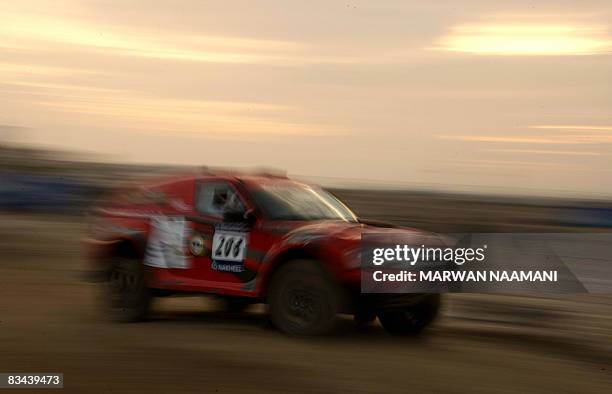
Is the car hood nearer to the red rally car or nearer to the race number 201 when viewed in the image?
the red rally car

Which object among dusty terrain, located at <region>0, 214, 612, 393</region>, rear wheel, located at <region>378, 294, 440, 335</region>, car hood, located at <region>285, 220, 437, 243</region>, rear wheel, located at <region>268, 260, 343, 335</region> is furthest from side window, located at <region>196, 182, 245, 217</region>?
rear wheel, located at <region>378, 294, 440, 335</region>

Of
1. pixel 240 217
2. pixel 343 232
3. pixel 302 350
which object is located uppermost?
pixel 240 217

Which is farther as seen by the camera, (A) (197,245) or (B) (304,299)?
(A) (197,245)

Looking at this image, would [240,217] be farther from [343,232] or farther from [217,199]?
[343,232]

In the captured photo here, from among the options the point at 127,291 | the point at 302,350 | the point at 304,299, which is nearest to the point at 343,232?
the point at 304,299

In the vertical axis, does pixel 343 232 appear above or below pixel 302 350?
above

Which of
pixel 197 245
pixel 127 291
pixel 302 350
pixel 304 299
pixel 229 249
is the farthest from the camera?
pixel 127 291

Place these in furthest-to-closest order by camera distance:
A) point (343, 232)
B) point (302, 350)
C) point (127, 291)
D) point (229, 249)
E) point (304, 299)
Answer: point (127, 291), point (229, 249), point (343, 232), point (304, 299), point (302, 350)

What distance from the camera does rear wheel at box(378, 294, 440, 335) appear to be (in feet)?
29.9

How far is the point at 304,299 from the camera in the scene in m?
8.36

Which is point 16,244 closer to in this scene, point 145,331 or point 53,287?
point 53,287

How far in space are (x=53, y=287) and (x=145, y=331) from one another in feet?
16.2

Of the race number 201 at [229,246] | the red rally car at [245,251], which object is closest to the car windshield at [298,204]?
the red rally car at [245,251]

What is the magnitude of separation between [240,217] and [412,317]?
2.08 meters
